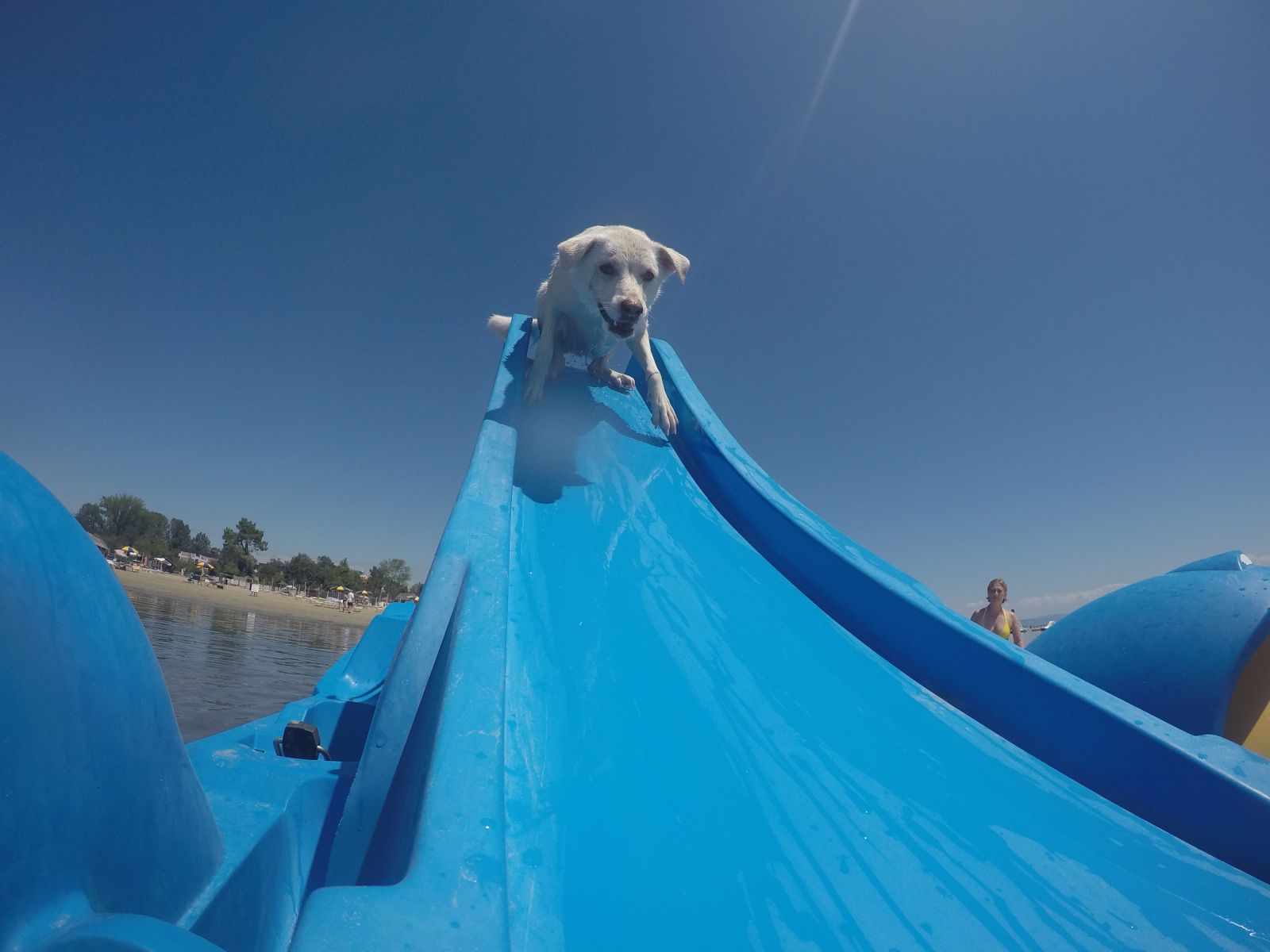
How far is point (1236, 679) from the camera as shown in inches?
105

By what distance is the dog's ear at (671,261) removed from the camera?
395 centimetres

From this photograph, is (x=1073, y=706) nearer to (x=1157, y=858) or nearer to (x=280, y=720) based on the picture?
(x=1157, y=858)

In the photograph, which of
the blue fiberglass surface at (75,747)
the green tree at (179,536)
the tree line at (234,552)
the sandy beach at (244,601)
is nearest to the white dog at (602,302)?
the blue fiberglass surface at (75,747)

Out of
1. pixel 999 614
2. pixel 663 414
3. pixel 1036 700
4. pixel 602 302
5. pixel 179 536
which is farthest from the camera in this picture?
pixel 179 536

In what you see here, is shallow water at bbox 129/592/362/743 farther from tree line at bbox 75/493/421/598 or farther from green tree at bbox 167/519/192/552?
green tree at bbox 167/519/192/552

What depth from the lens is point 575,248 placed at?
3.66m

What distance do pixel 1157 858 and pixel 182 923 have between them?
233 cm

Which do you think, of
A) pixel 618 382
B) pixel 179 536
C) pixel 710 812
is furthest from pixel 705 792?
pixel 179 536

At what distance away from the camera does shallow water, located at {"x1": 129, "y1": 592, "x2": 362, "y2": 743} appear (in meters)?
6.64

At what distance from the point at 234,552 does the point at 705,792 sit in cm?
6849

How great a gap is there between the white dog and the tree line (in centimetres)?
5447

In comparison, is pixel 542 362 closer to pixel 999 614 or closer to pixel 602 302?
pixel 602 302

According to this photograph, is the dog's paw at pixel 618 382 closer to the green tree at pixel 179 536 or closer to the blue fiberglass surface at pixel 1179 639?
the blue fiberglass surface at pixel 1179 639

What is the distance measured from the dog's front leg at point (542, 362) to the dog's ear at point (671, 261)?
3.02 feet
